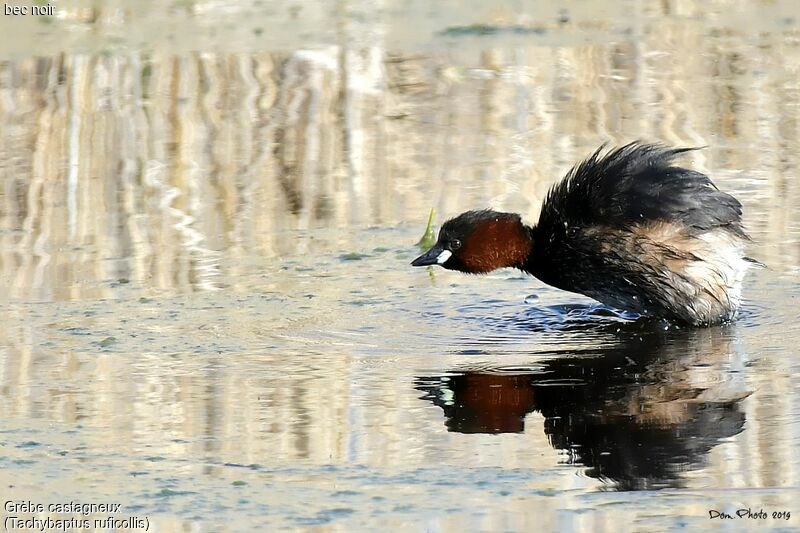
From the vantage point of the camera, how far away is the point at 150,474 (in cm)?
482

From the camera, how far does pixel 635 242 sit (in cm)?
674

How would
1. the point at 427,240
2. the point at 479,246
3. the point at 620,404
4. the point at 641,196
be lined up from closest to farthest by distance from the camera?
the point at 620,404, the point at 641,196, the point at 479,246, the point at 427,240

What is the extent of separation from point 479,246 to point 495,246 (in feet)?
0.27

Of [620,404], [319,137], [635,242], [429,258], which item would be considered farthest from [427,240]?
[319,137]

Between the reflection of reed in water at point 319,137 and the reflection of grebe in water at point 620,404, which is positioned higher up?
the reflection of reed in water at point 319,137

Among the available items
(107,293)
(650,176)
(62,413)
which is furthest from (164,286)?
(650,176)

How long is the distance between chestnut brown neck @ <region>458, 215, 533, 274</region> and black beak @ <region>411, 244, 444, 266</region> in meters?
0.11

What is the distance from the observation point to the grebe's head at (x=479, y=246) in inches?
283

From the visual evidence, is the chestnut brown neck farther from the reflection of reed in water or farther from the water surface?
the reflection of reed in water

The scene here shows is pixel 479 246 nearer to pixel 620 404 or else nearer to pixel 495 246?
pixel 495 246

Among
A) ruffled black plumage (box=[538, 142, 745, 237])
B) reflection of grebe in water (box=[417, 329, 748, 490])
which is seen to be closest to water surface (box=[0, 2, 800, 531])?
reflection of grebe in water (box=[417, 329, 748, 490])

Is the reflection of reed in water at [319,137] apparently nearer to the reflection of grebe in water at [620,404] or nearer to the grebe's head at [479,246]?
the grebe's head at [479,246]

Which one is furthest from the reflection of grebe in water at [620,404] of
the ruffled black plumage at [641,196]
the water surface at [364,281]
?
the ruffled black plumage at [641,196]

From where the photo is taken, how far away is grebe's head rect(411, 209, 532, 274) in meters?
7.20
